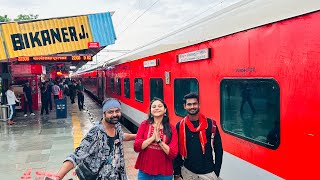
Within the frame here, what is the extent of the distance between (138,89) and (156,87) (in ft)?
7.65

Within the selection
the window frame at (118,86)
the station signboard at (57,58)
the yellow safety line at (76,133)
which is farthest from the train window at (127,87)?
the yellow safety line at (76,133)

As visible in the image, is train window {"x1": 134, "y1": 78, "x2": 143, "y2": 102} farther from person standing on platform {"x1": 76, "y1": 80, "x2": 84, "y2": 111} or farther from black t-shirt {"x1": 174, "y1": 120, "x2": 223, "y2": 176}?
person standing on platform {"x1": 76, "y1": 80, "x2": 84, "y2": 111}

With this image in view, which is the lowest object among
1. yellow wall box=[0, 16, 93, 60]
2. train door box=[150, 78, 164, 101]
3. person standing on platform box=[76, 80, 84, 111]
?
person standing on platform box=[76, 80, 84, 111]

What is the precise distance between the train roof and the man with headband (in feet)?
5.83

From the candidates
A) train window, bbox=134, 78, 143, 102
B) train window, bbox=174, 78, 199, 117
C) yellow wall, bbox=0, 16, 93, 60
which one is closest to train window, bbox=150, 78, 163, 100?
train window, bbox=174, 78, 199, 117

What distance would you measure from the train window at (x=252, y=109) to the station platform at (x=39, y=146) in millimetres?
2237

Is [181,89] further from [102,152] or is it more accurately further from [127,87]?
[127,87]

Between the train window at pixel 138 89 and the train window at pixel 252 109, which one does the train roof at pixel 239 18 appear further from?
the train window at pixel 138 89

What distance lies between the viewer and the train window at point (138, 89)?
32.3ft

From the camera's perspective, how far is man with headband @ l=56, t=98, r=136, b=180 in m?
3.14

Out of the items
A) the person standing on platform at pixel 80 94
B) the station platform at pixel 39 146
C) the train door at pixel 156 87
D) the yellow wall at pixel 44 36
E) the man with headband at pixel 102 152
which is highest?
the yellow wall at pixel 44 36

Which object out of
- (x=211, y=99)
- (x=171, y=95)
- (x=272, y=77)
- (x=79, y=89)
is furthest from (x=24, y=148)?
(x=79, y=89)

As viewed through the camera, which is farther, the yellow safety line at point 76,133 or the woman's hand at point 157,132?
the yellow safety line at point 76,133

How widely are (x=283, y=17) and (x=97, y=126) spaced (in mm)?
2013
